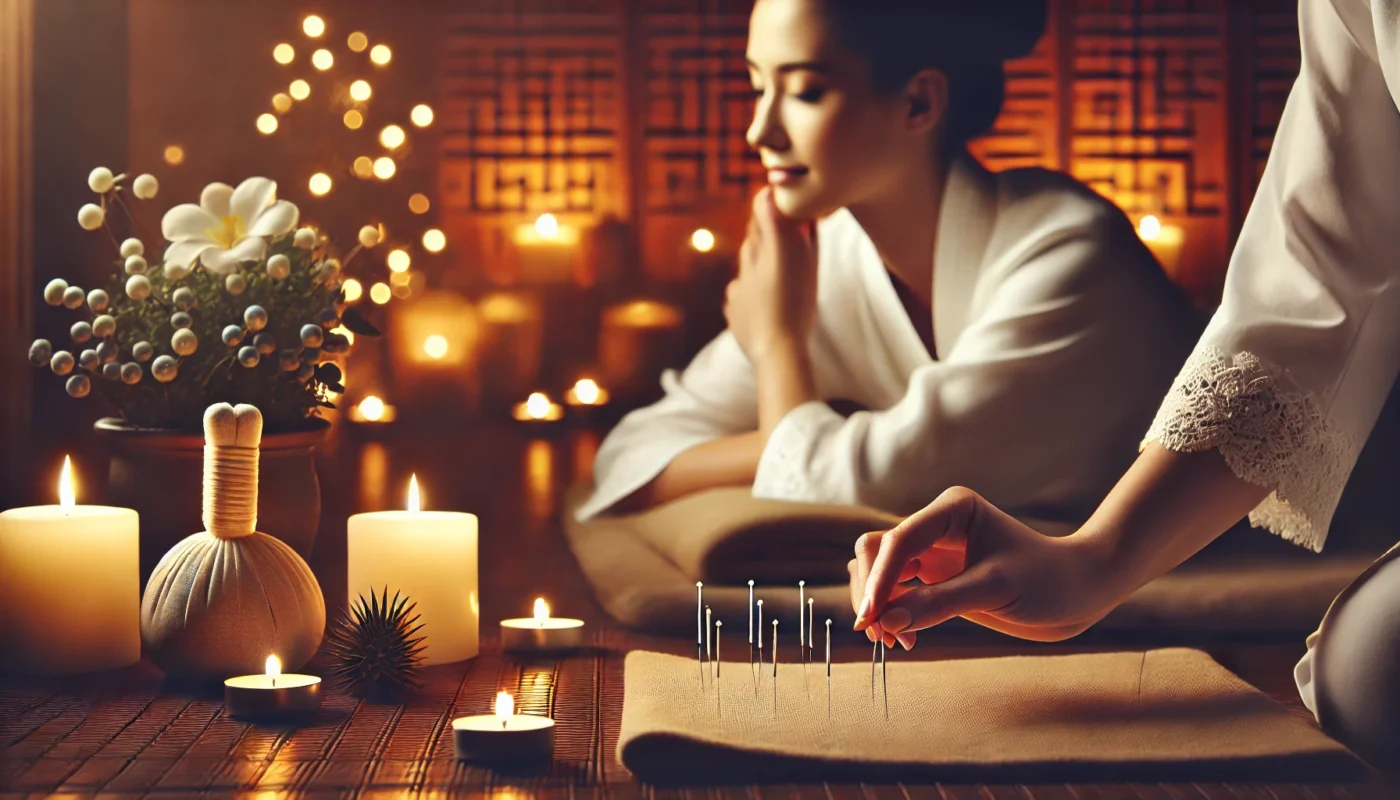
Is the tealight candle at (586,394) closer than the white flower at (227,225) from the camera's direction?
No

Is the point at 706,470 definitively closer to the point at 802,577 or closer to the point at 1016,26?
the point at 802,577

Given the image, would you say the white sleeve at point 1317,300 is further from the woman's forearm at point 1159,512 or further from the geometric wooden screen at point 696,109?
the geometric wooden screen at point 696,109

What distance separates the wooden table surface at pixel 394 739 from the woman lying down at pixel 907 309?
193 mm

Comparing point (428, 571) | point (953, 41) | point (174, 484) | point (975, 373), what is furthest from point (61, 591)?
point (953, 41)

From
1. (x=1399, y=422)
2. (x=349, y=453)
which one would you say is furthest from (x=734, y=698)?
Answer: (x=1399, y=422)

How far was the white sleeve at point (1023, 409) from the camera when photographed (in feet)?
4.55

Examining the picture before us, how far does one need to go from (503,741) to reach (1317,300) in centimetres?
55

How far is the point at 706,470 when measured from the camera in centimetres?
144

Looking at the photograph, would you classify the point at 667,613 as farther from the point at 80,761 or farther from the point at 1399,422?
the point at 1399,422

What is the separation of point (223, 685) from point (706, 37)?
2.71ft

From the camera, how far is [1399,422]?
150 centimetres

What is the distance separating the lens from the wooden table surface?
0.76m

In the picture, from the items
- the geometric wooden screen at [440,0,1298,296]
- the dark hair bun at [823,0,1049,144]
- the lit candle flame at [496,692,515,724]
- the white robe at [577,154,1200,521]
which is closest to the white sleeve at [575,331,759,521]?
the white robe at [577,154,1200,521]

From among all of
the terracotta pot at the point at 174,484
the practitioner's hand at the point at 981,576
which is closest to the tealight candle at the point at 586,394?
the terracotta pot at the point at 174,484
